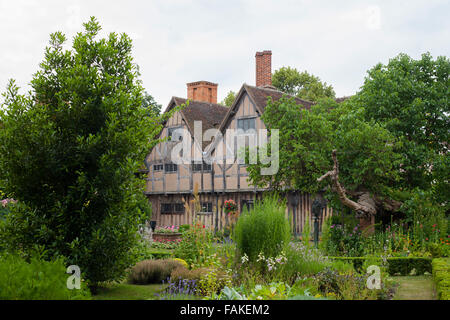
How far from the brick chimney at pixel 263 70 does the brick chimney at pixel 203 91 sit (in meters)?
5.01

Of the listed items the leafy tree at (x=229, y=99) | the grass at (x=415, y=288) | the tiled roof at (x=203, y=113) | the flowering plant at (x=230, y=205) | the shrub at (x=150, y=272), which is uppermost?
the leafy tree at (x=229, y=99)

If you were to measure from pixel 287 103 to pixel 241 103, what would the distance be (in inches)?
295

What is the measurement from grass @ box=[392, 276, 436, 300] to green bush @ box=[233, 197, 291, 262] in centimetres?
235

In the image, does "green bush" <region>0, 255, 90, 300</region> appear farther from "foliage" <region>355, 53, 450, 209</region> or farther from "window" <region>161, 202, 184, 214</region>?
"window" <region>161, 202, 184, 214</region>

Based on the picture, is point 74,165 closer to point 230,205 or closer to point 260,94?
point 230,205

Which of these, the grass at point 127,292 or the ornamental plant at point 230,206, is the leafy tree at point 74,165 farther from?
the ornamental plant at point 230,206

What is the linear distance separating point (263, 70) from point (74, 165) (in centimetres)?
2197

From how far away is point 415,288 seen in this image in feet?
34.0

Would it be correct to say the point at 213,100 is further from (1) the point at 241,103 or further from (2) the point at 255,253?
(2) the point at 255,253

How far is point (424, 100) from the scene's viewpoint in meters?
18.0

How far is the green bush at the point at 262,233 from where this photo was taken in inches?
364

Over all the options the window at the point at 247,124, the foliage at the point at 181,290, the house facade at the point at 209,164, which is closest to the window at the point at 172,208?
the house facade at the point at 209,164

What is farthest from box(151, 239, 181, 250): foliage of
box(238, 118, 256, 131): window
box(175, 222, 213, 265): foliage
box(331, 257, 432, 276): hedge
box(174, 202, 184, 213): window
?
box(331, 257, 432, 276): hedge
